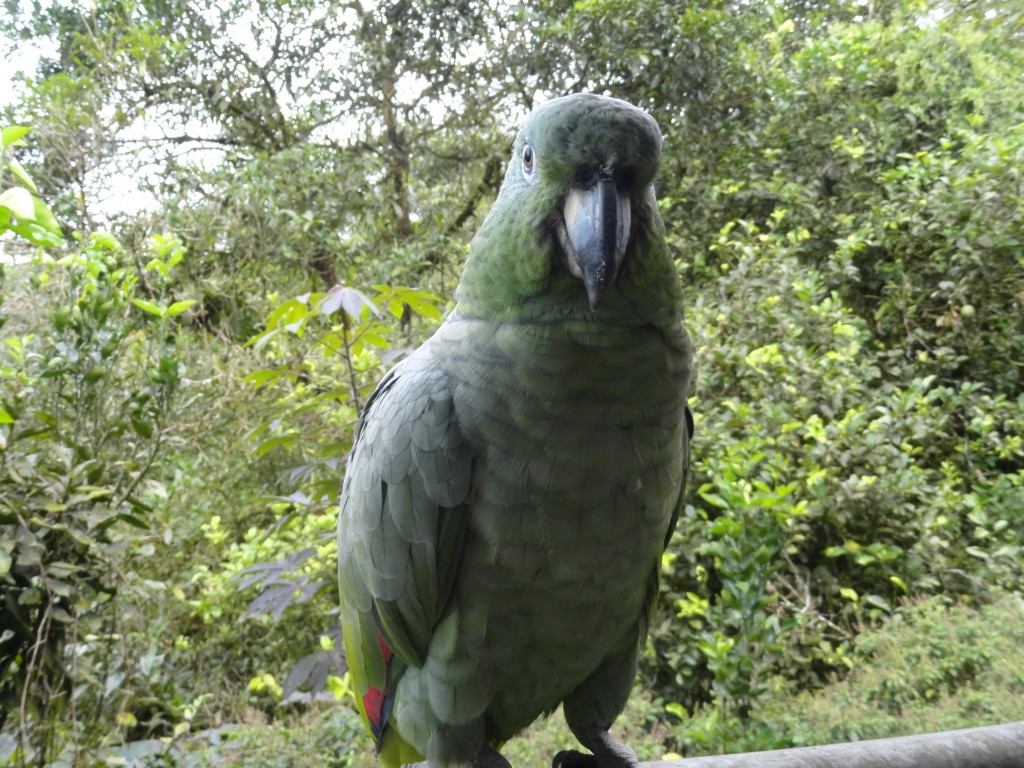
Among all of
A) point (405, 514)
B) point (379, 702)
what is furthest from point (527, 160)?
point (379, 702)

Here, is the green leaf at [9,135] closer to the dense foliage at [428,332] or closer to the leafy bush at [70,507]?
the dense foliage at [428,332]

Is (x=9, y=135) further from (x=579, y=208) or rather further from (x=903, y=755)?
(x=903, y=755)

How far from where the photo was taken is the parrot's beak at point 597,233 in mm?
903

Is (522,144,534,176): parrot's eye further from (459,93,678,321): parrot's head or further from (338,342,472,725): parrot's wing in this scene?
(338,342,472,725): parrot's wing

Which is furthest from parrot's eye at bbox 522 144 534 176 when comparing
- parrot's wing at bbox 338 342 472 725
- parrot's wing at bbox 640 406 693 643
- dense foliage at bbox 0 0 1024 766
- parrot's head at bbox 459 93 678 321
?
dense foliage at bbox 0 0 1024 766

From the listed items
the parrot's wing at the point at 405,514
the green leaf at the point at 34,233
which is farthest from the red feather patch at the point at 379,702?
the green leaf at the point at 34,233

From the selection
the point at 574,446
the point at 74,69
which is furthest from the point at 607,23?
the point at 574,446

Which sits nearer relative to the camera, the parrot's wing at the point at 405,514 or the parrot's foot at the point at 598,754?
the parrot's wing at the point at 405,514

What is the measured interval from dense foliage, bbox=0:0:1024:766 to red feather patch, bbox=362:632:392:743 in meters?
0.61

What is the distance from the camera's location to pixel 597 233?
Result: 0.90m

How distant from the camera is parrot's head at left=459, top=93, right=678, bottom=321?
917mm

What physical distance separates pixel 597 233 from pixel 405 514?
55 cm

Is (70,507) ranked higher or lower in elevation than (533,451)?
lower

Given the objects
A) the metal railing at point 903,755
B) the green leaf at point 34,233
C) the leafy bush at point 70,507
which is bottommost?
the metal railing at point 903,755
